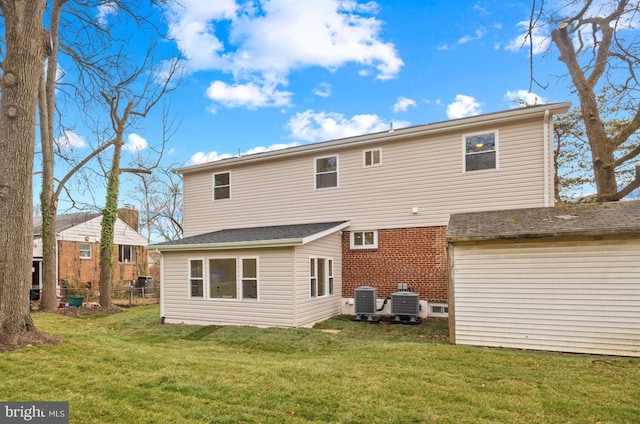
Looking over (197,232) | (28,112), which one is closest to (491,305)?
(28,112)

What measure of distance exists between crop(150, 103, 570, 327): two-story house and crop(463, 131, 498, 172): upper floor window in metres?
0.03

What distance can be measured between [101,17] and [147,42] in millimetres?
3957

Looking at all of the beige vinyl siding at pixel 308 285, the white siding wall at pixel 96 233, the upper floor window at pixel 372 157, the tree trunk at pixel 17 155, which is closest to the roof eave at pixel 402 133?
the upper floor window at pixel 372 157

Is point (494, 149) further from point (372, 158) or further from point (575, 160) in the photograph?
point (575, 160)

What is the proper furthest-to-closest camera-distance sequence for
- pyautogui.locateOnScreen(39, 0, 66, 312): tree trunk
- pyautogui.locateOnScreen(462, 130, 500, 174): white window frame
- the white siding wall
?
1. the white siding wall
2. pyautogui.locateOnScreen(39, 0, 66, 312): tree trunk
3. pyautogui.locateOnScreen(462, 130, 500, 174): white window frame

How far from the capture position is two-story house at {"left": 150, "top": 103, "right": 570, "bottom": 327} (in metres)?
10.2

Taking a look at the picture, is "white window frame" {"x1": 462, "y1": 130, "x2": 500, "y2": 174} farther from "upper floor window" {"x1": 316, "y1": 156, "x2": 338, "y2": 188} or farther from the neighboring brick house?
the neighboring brick house

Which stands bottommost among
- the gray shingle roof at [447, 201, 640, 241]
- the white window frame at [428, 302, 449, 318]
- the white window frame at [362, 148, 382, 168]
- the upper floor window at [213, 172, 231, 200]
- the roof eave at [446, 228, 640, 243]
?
the white window frame at [428, 302, 449, 318]

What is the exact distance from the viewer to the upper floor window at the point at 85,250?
23484 mm

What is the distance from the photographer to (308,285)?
1059cm

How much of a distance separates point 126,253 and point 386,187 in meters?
21.0

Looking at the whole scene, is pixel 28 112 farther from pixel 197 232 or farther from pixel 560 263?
pixel 560 263

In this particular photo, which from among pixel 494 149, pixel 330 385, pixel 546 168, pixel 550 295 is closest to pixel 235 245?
pixel 330 385

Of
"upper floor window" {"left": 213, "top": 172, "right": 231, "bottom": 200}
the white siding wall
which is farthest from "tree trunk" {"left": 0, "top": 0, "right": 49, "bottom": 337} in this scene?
the white siding wall
